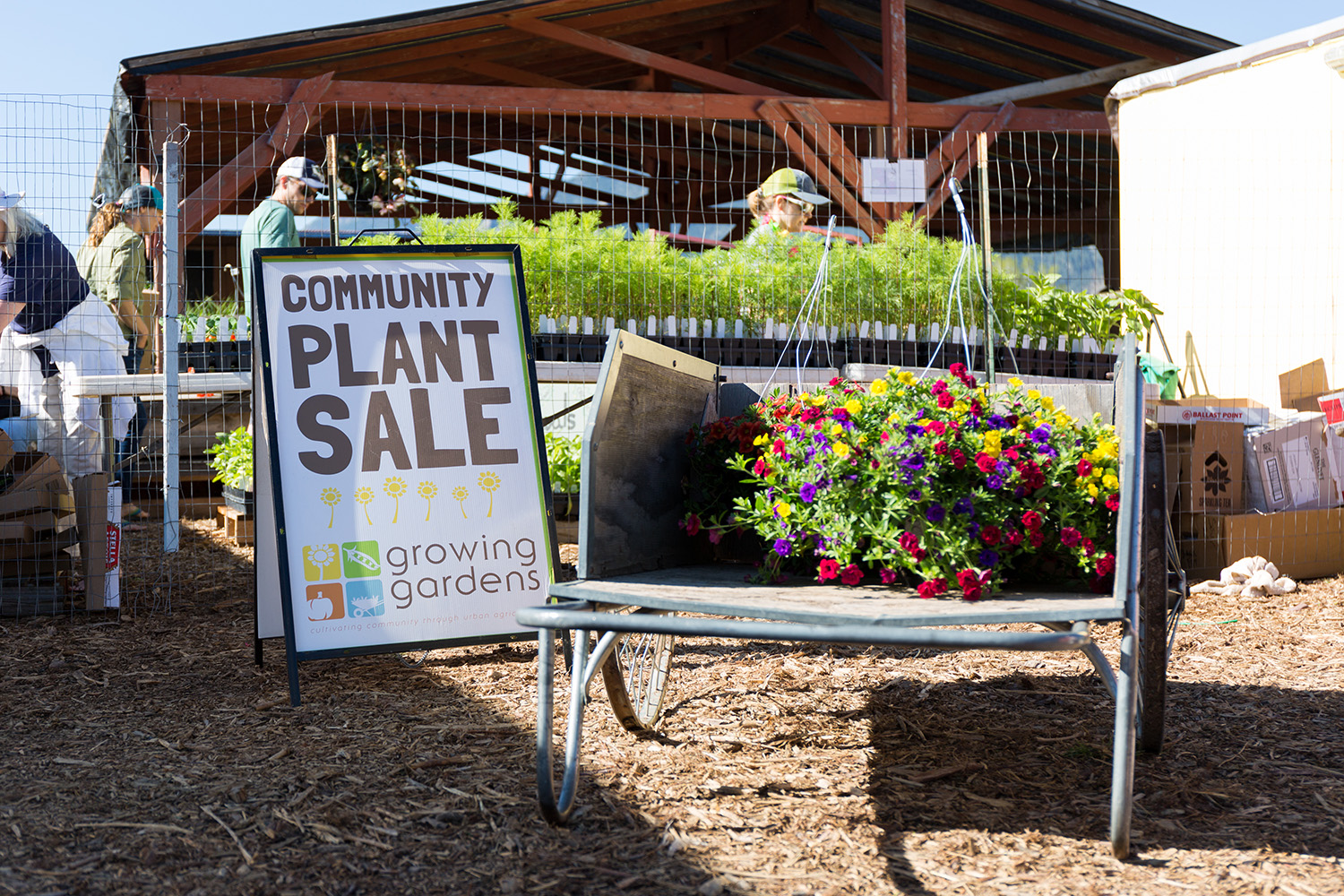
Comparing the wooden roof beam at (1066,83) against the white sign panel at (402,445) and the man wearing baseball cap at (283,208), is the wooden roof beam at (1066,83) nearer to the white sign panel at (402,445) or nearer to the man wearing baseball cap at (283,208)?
the man wearing baseball cap at (283,208)

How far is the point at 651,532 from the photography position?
2467 mm

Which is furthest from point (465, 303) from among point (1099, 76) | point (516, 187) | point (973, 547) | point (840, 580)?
point (516, 187)

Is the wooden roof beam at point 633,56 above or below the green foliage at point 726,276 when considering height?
above

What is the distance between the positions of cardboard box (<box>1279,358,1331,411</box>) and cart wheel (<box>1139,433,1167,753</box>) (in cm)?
440

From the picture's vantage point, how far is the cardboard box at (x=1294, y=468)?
5.20 m

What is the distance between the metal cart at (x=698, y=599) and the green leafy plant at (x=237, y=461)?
3.61 meters

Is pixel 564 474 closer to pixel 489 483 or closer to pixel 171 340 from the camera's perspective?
pixel 171 340

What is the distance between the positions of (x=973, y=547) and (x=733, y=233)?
11.7m

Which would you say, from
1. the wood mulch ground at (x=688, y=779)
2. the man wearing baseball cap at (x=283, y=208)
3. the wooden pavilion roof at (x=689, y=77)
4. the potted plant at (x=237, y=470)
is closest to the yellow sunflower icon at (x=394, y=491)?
the wood mulch ground at (x=688, y=779)

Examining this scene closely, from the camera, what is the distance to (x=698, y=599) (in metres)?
1.91

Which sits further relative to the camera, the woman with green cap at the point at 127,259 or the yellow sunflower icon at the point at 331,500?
the woman with green cap at the point at 127,259

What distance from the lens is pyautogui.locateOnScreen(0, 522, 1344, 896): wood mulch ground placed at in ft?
5.98

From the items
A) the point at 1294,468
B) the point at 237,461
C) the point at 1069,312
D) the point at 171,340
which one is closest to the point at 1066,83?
the point at 1069,312

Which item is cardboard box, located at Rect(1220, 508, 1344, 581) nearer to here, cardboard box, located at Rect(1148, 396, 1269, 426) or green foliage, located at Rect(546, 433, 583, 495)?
cardboard box, located at Rect(1148, 396, 1269, 426)
